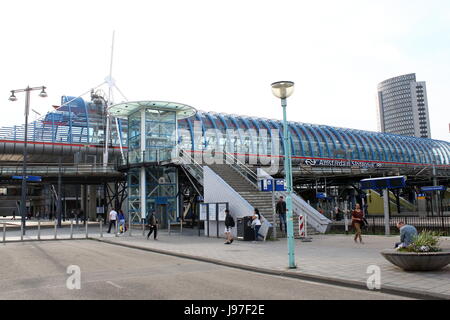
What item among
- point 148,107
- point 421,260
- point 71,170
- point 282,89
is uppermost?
point 148,107

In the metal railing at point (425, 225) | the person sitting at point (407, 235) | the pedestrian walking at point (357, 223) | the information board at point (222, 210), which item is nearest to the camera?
the person sitting at point (407, 235)

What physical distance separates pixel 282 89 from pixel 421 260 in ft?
18.5

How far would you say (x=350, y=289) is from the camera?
28.2 feet

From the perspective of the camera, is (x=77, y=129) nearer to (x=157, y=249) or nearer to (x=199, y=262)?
(x=157, y=249)

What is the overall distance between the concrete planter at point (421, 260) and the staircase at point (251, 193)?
10.2m

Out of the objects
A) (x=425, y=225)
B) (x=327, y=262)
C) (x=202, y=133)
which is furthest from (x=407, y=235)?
(x=202, y=133)

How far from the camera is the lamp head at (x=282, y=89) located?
1152 cm

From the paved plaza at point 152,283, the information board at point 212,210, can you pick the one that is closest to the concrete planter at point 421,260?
the paved plaza at point 152,283

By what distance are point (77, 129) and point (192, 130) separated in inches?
547

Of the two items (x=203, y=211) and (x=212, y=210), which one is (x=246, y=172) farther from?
(x=212, y=210)

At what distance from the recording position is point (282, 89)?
11594 millimetres

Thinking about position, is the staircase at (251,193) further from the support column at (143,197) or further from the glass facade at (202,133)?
the glass facade at (202,133)

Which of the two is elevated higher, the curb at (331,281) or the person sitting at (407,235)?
the person sitting at (407,235)
